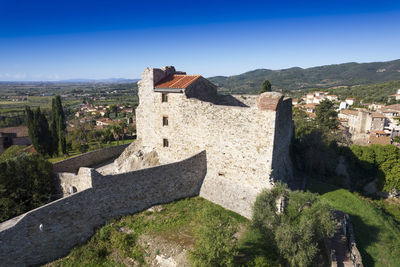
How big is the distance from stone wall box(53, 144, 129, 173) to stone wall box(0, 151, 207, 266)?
785 cm

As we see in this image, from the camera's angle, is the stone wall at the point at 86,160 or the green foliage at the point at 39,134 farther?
the green foliage at the point at 39,134

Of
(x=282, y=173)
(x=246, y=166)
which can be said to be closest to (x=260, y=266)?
(x=246, y=166)

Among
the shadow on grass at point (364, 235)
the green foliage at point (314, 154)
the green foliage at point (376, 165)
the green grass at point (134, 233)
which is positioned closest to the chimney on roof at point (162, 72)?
the green grass at point (134, 233)

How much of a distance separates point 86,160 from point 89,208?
34.7 feet

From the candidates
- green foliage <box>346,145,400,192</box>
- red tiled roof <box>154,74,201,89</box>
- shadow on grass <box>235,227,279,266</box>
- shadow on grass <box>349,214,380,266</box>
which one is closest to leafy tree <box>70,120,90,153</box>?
red tiled roof <box>154,74,201,89</box>

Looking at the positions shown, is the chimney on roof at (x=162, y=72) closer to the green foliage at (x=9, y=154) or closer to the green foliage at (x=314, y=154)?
the green foliage at (x=9, y=154)

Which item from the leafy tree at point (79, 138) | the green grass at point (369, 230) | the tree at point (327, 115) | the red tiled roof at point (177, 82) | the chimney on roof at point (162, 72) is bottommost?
the green grass at point (369, 230)

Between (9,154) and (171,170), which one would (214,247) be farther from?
(9,154)

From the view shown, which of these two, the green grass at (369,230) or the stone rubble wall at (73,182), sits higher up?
the stone rubble wall at (73,182)

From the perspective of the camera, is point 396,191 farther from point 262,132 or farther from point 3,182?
point 3,182

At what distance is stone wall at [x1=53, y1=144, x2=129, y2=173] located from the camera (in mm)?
20594

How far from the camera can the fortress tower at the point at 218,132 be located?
1568 cm

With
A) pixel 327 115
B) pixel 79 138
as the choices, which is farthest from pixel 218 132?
pixel 79 138

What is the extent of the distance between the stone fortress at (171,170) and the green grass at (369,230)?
17.4ft
